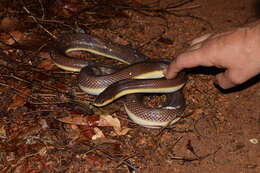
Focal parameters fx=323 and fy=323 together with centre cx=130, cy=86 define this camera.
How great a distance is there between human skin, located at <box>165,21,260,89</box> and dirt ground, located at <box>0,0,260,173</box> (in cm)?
126

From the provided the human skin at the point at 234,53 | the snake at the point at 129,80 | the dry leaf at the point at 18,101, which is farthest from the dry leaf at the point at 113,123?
the human skin at the point at 234,53

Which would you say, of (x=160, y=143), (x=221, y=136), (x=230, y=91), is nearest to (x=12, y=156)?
(x=160, y=143)

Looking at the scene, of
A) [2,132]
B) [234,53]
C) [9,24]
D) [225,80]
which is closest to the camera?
[234,53]

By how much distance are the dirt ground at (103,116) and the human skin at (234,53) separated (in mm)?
1256

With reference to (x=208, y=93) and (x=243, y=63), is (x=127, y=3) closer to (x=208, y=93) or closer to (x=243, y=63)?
(x=208, y=93)

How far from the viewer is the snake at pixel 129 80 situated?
5.21 m

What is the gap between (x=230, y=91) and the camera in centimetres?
602

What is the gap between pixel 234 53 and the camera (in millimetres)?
3834

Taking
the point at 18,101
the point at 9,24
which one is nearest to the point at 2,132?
the point at 18,101

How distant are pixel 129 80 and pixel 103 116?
0.83 metres

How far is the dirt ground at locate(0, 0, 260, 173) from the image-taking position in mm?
4617

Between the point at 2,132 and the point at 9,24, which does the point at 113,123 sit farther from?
the point at 9,24

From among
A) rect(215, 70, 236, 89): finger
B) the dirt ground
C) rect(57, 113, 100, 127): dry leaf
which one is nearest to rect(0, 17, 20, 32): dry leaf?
the dirt ground

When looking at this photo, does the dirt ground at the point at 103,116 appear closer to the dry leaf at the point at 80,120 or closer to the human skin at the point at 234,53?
the dry leaf at the point at 80,120
